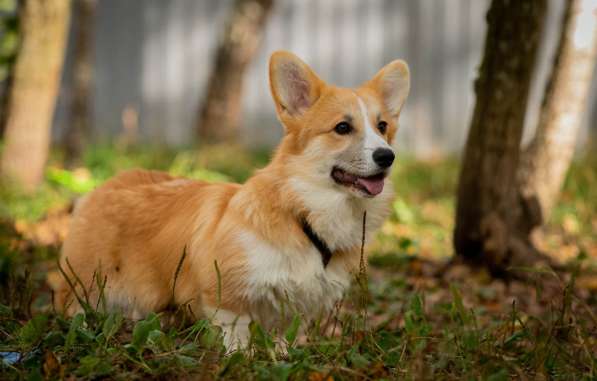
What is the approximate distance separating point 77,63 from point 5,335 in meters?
5.87

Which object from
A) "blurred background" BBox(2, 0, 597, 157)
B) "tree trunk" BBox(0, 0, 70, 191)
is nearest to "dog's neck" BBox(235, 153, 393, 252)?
"tree trunk" BBox(0, 0, 70, 191)

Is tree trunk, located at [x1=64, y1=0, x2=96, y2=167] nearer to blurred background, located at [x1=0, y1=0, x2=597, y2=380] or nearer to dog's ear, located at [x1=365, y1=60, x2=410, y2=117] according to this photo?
blurred background, located at [x1=0, y1=0, x2=597, y2=380]

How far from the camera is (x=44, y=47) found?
6.44 metres

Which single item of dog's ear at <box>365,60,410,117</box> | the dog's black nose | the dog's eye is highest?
dog's ear at <box>365,60,410,117</box>

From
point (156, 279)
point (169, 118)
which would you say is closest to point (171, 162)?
point (169, 118)

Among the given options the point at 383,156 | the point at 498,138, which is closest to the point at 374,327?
the point at 383,156

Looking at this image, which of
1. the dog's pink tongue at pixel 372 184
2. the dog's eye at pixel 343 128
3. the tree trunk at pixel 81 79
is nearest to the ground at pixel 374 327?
the dog's pink tongue at pixel 372 184

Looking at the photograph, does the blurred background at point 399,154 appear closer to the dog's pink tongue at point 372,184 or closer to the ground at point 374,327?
the ground at point 374,327

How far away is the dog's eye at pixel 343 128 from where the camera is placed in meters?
3.38

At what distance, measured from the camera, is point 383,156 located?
3170 mm

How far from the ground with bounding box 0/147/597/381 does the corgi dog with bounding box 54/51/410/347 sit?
0.17 meters

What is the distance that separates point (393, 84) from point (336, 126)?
0.54 meters

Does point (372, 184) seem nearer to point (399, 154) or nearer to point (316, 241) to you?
point (316, 241)

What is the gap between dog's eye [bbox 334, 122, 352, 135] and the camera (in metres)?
3.38
